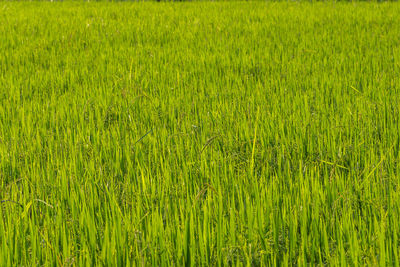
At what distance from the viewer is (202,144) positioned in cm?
220

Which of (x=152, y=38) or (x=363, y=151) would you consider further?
(x=152, y=38)

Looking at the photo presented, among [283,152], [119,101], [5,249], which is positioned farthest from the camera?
[119,101]

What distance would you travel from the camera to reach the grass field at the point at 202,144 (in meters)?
1.30

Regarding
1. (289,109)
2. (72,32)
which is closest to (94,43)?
(72,32)

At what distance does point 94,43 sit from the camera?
216 inches

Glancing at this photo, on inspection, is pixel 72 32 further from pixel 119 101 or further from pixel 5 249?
pixel 5 249

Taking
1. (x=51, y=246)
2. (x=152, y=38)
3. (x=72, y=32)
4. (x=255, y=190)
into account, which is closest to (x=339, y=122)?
(x=255, y=190)

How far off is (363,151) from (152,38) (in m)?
4.13

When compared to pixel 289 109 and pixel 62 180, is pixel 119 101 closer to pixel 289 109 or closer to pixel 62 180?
pixel 289 109

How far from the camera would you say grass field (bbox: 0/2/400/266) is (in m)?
1.30

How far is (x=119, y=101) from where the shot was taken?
299cm

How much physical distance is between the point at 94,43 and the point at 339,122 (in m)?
3.83

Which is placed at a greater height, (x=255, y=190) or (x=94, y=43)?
(x=94, y=43)

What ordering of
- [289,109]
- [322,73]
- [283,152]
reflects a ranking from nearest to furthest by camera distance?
[283,152] → [289,109] → [322,73]
